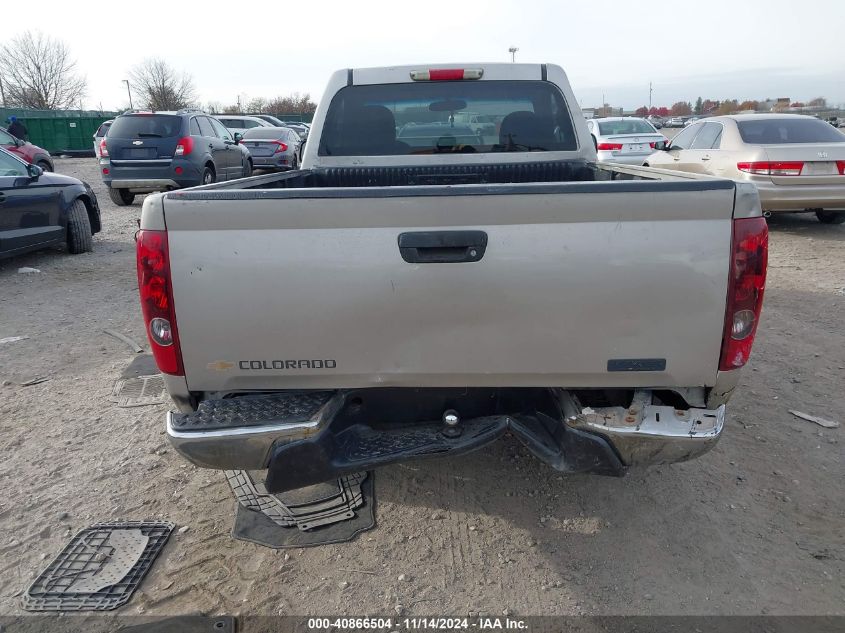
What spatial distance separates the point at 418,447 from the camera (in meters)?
2.62

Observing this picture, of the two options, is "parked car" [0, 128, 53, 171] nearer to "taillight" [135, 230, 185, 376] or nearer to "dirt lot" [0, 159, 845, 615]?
"dirt lot" [0, 159, 845, 615]

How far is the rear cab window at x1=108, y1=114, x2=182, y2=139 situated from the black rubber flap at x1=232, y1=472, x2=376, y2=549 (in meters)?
11.4

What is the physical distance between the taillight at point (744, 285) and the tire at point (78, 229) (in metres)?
8.98

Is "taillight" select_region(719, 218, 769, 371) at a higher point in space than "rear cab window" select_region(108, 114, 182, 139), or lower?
lower

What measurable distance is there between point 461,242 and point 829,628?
1.99 m

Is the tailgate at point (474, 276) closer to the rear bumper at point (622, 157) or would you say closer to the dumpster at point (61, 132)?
the rear bumper at point (622, 157)

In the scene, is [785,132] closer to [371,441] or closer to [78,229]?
[371,441]

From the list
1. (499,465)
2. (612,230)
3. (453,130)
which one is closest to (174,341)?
(612,230)

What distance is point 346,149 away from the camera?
174 inches

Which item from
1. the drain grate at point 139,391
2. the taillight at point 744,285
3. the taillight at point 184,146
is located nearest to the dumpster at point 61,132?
the taillight at point 184,146

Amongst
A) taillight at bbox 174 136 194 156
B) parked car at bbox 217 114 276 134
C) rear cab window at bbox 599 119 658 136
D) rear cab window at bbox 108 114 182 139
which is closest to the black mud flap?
taillight at bbox 174 136 194 156

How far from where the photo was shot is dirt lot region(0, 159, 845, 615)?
258cm

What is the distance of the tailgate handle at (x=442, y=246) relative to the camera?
227 cm

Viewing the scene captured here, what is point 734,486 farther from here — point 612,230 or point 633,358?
point 612,230
